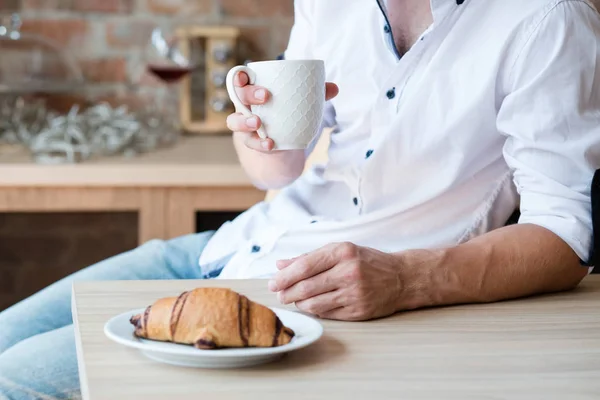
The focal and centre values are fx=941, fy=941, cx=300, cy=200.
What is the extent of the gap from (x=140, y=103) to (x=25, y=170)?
2.32 ft

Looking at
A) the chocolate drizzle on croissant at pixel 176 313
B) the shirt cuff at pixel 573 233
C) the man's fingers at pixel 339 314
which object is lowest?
the man's fingers at pixel 339 314

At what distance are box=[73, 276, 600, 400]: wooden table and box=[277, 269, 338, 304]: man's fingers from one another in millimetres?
36

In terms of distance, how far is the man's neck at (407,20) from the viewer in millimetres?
1270

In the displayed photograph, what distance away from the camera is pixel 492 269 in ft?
3.37

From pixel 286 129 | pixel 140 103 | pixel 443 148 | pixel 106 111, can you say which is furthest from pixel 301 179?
pixel 140 103

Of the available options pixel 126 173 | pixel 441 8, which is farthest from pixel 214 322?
pixel 126 173

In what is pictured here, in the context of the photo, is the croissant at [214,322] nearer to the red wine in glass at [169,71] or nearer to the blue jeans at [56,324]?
the blue jeans at [56,324]

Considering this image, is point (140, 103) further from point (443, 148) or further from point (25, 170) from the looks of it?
point (443, 148)

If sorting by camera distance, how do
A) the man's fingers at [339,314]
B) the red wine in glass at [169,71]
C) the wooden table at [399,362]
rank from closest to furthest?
the wooden table at [399,362] < the man's fingers at [339,314] < the red wine in glass at [169,71]

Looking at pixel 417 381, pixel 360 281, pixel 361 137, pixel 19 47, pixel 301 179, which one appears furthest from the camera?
pixel 19 47

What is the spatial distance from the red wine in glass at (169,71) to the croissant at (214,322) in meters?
1.88

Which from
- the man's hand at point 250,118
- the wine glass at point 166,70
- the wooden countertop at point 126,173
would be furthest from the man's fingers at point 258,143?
the wine glass at point 166,70

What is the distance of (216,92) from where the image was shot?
2707 millimetres

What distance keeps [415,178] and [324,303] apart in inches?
14.0
